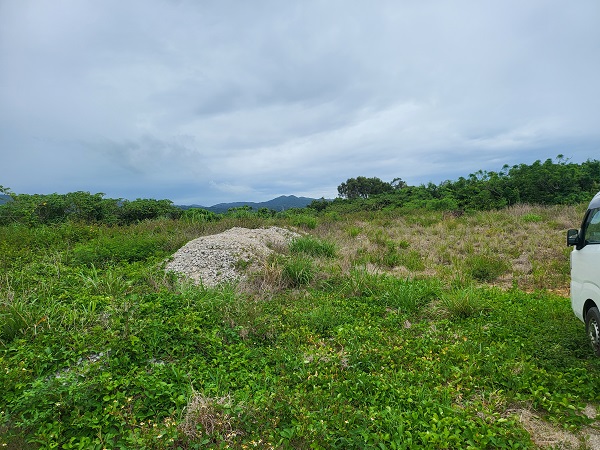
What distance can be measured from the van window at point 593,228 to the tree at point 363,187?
3457cm

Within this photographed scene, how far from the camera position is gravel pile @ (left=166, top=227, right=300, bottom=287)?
7.29 metres

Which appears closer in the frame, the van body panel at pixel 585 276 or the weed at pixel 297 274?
the van body panel at pixel 585 276

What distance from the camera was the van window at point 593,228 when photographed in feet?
12.9

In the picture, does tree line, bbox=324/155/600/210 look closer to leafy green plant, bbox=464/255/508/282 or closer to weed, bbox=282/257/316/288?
leafy green plant, bbox=464/255/508/282

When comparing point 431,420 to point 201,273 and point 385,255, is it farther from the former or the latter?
point 385,255

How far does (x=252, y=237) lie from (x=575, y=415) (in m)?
8.26

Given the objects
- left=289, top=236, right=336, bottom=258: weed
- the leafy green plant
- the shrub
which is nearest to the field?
the leafy green plant

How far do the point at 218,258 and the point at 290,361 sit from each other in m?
4.42

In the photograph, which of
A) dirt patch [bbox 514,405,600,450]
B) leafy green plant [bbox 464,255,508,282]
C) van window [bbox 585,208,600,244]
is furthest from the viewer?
leafy green plant [bbox 464,255,508,282]

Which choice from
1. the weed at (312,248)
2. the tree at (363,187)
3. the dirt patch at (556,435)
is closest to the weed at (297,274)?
A: the weed at (312,248)

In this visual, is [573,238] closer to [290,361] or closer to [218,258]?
[290,361]

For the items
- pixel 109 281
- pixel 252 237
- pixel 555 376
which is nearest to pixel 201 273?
pixel 109 281

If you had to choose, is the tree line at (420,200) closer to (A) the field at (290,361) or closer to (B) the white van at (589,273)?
(A) the field at (290,361)

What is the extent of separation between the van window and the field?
4.57 feet
